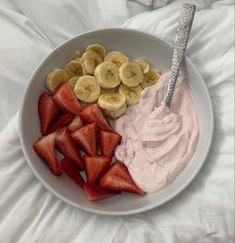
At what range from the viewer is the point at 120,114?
37.7 inches

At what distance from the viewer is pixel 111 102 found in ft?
3.08

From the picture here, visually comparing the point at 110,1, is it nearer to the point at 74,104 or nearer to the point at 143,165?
the point at 74,104

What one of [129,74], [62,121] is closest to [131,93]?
[129,74]

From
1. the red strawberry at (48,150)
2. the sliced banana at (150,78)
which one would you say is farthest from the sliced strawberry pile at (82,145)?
the sliced banana at (150,78)

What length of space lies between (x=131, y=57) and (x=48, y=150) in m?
0.25

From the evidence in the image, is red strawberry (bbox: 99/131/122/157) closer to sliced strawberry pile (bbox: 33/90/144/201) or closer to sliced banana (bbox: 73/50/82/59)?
sliced strawberry pile (bbox: 33/90/144/201)

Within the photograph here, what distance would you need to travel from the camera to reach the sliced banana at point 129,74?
3.11ft

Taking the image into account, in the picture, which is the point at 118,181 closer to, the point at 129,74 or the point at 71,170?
the point at 71,170

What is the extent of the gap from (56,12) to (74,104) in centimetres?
20

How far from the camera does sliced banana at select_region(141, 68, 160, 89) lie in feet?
3.19

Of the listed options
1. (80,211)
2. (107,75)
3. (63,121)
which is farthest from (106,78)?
(80,211)

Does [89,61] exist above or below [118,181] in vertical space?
above

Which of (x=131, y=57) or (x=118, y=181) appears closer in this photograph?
(x=118, y=181)

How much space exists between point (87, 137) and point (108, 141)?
4 cm
